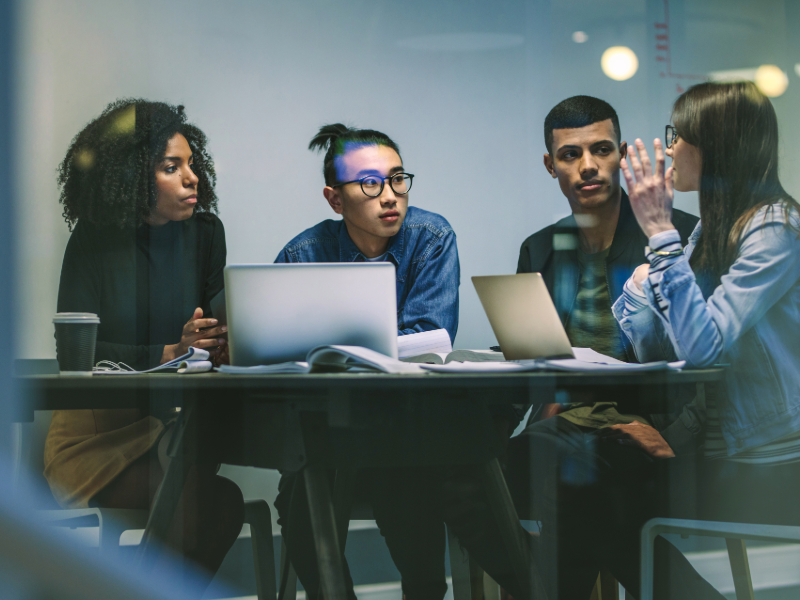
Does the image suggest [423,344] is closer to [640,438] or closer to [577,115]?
[640,438]

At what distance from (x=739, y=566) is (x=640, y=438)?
0.31 m

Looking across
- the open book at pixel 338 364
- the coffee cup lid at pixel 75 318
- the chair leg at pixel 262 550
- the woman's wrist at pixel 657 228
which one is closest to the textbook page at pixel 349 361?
the open book at pixel 338 364

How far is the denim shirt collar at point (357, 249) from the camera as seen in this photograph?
1.75m

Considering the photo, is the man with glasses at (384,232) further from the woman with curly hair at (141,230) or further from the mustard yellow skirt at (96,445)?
the mustard yellow skirt at (96,445)

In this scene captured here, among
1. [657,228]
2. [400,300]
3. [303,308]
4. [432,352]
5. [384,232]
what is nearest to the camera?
[303,308]

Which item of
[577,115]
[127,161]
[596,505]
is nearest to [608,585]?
[596,505]

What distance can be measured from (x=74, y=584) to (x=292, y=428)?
1.56 feet

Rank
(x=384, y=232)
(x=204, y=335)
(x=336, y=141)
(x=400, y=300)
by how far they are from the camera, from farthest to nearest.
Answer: (x=336, y=141) < (x=384, y=232) < (x=400, y=300) < (x=204, y=335)

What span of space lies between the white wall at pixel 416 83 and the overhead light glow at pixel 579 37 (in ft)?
0.06

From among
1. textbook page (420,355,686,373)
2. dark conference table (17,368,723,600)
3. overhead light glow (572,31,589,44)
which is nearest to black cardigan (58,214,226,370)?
dark conference table (17,368,723,600)

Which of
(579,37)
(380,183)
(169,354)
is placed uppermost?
(579,37)

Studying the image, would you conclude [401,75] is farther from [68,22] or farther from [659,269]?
[659,269]

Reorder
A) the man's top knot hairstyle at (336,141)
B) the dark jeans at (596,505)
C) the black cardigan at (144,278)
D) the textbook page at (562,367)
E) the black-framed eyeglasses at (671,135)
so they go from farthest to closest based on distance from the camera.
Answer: the man's top knot hairstyle at (336,141), the black cardigan at (144,278), the black-framed eyeglasses at (671,135), the dark jeans at (596,505), the textbook page at (562,367)

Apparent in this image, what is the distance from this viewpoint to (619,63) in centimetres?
193
